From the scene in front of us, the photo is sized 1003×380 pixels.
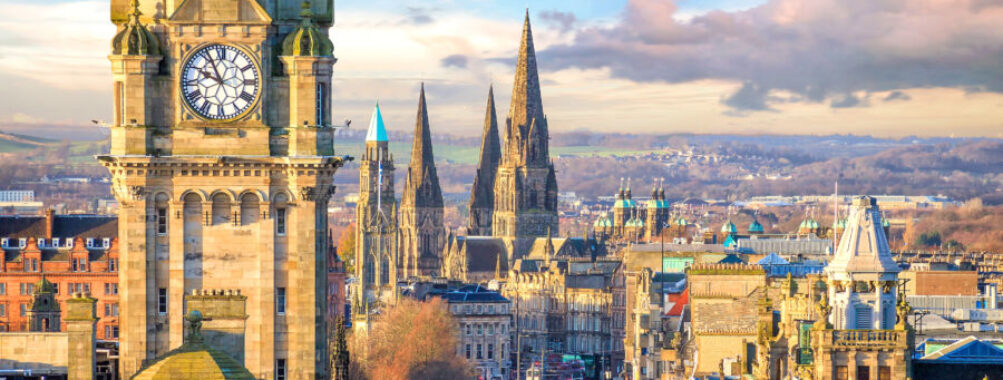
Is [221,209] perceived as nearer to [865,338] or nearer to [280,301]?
[280,301]

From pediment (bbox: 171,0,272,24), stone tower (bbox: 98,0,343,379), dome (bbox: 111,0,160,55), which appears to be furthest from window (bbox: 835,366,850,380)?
dome (bbox: 111,0,160,55)

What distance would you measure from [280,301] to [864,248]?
78.3 ft

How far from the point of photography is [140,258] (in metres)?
64.7

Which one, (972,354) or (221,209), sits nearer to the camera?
(221,209)

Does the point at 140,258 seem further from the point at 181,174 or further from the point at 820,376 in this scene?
the point at 820,376

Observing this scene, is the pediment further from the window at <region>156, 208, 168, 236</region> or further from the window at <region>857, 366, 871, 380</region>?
the window at <region>857, 366, 871, 380</region>

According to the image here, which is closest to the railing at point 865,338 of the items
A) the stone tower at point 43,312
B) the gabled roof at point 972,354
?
the gabled roof at point 972,354

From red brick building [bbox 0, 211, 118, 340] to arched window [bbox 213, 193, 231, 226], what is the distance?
8893 cm

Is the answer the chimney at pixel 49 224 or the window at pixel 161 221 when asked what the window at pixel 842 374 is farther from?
the chimney at pixel 49 224

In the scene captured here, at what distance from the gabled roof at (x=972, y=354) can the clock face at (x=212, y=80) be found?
27.0 metres

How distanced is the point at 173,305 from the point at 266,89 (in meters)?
6.60

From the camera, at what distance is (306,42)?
64.1m

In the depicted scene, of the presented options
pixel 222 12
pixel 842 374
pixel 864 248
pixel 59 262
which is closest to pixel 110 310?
pixel 59 262

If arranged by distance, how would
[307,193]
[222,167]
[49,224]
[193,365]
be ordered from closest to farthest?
[193,365] → [222,167] → [307,193] → [49,224]
